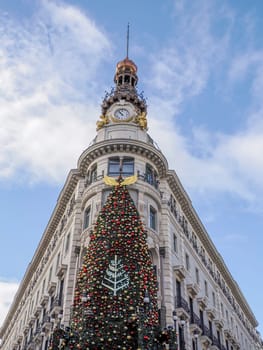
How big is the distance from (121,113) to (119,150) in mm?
5788

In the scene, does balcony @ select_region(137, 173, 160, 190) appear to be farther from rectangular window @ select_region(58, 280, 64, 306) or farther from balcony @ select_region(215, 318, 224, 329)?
balcony @ select_region(215, 318, 224, 329)

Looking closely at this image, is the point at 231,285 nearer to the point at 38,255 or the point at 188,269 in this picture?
the point at 188,269

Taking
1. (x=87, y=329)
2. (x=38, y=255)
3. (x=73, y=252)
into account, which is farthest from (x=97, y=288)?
(x=38, y=255)

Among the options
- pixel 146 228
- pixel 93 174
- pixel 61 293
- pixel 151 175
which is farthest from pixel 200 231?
pixel 61 293

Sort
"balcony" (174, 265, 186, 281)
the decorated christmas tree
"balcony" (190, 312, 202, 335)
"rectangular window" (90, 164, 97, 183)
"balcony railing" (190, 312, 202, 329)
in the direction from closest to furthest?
the decorated christmas tree < "balcony" (174, 265, 186, 281) < "balcony" (190, 312, 202, 335) < "balcony railing" (190, 312, 202, 329) < "rectangular window" (90, 164, 97, 183)

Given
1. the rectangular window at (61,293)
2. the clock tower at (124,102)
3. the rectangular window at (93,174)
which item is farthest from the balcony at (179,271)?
the clock tower at (124,102)

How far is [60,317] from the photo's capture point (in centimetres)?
2684

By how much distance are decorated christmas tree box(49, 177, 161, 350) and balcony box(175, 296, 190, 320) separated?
393 cm

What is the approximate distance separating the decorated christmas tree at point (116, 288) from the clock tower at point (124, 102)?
33.5 feet

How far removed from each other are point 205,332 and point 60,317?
1296 cm

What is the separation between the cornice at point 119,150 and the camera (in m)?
33.1

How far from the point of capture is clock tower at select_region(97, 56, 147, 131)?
37062mm

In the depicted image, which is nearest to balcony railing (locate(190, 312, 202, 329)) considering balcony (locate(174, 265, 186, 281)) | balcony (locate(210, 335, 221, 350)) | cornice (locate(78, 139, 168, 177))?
balcony (locate(210, 335, 221, 350))

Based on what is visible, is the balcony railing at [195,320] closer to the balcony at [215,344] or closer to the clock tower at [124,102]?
the balcony at [215,344]
